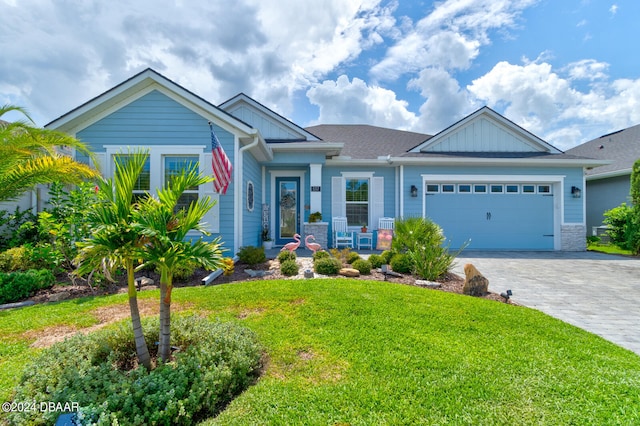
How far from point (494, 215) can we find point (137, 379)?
11.7 m

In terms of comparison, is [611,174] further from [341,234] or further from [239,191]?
[239,191]

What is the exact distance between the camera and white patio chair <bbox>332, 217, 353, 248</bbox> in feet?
32.8

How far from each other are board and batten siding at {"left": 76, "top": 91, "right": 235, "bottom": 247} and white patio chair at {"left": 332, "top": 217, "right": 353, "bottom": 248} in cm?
397

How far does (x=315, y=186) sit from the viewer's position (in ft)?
31.9

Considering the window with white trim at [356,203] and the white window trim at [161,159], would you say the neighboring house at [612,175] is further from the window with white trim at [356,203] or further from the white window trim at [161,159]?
the white window trim at [161,159]

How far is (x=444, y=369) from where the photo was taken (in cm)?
254

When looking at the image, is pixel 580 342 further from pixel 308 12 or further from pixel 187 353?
pixel 308 12

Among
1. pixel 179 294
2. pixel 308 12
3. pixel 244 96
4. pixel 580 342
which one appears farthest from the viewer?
pixel 244 96

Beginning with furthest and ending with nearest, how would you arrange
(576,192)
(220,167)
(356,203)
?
1. (356,203)
2. (576,192)
3. (220,167)

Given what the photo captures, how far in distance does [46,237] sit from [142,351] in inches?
231

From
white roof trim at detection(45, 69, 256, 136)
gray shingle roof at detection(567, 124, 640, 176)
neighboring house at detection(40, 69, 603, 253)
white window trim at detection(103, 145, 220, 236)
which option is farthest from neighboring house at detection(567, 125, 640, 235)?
white window trim at detection(103, 145, 220, 236)

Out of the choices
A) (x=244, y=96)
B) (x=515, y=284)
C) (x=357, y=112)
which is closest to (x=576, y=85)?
(x=357, y=112)

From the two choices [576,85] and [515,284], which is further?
[576,85]

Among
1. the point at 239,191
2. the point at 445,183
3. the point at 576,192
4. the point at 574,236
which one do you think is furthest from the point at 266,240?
the point at 576,192
